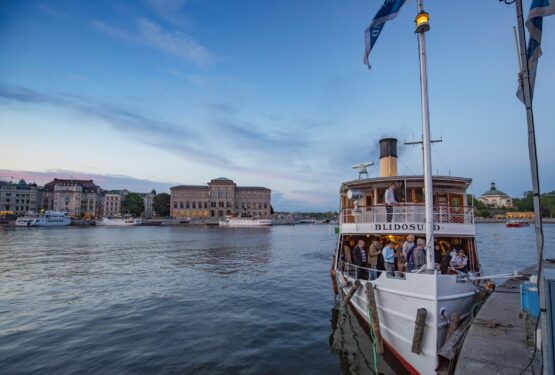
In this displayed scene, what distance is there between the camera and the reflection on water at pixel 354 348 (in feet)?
29.9

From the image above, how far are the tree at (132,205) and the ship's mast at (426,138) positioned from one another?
179 meters

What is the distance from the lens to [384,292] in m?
9.07

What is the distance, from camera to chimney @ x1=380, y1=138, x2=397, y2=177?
52.5 feet

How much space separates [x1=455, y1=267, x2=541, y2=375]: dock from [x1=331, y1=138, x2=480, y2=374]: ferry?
2.00 ft

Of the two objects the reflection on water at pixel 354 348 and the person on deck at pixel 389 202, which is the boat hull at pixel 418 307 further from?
the person on deck at pixel 389 202

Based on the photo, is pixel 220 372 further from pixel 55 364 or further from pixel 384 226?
pixel 384 226

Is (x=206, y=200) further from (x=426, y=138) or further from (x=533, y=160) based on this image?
(x=533, y=160)

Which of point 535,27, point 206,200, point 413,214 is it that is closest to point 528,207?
point 206,200

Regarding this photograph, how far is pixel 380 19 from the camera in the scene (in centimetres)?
892

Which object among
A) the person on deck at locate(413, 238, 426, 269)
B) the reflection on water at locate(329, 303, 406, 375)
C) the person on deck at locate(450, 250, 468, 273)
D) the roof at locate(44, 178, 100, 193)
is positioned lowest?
the reflection on water at locate(329, 303, 406, 375)

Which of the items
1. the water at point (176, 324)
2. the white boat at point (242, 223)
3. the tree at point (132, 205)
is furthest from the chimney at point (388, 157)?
the tree at point (132, 205)

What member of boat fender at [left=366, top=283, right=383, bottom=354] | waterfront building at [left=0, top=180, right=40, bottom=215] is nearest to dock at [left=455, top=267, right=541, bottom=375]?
boat fender at [left=366, top=283, right=383, bottom=354]

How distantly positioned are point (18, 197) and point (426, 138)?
628 ft

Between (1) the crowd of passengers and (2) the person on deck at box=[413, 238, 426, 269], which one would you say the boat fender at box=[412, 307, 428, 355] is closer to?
(1) the crowd of passengers
